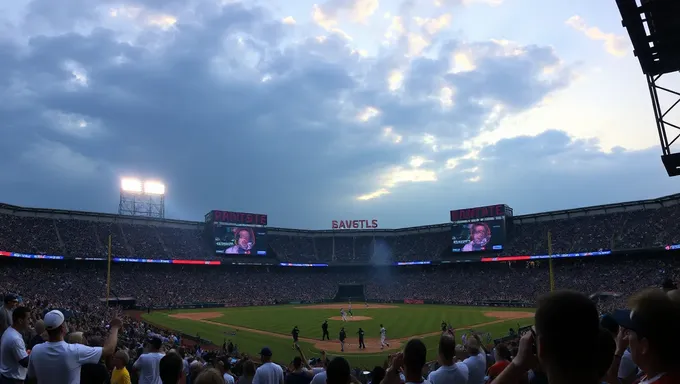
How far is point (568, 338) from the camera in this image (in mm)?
2594

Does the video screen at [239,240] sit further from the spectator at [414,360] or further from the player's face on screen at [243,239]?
the spectator at [414,360]

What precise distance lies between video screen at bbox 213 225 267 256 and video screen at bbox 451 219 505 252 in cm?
3475

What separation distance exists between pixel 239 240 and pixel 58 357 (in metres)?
78.4

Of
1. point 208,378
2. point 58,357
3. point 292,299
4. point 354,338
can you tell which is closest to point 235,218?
point 292,299

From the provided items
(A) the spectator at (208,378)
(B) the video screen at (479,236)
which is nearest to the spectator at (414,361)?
(A) the spectator at (208,378)

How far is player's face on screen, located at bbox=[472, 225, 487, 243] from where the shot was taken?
77750 millimetres

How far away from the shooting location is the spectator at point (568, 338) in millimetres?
2580

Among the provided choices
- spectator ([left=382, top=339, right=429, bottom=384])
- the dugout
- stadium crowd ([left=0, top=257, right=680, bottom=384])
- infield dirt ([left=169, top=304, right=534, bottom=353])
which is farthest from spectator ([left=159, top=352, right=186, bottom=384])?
the dugout

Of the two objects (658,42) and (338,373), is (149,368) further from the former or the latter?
(658,42)

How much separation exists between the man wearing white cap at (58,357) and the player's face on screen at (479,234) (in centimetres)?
7711

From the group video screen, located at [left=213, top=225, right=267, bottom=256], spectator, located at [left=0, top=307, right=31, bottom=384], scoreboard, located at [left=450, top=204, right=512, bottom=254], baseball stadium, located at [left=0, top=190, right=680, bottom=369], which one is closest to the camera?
spectator, located at [left=0, top=307, right=31, bottom=384]

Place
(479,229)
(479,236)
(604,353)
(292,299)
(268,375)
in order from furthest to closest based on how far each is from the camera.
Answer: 1. (479,229)
2. (479,236)
3. (292,299)
4. (268,375)
5. (604,353)

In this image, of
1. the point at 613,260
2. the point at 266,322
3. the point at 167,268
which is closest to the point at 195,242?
the point at 167,268

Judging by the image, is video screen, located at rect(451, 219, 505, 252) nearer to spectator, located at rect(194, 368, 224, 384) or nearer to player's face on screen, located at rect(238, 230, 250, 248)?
player's face on screen, located at rect(238, 230, 250, 248)
